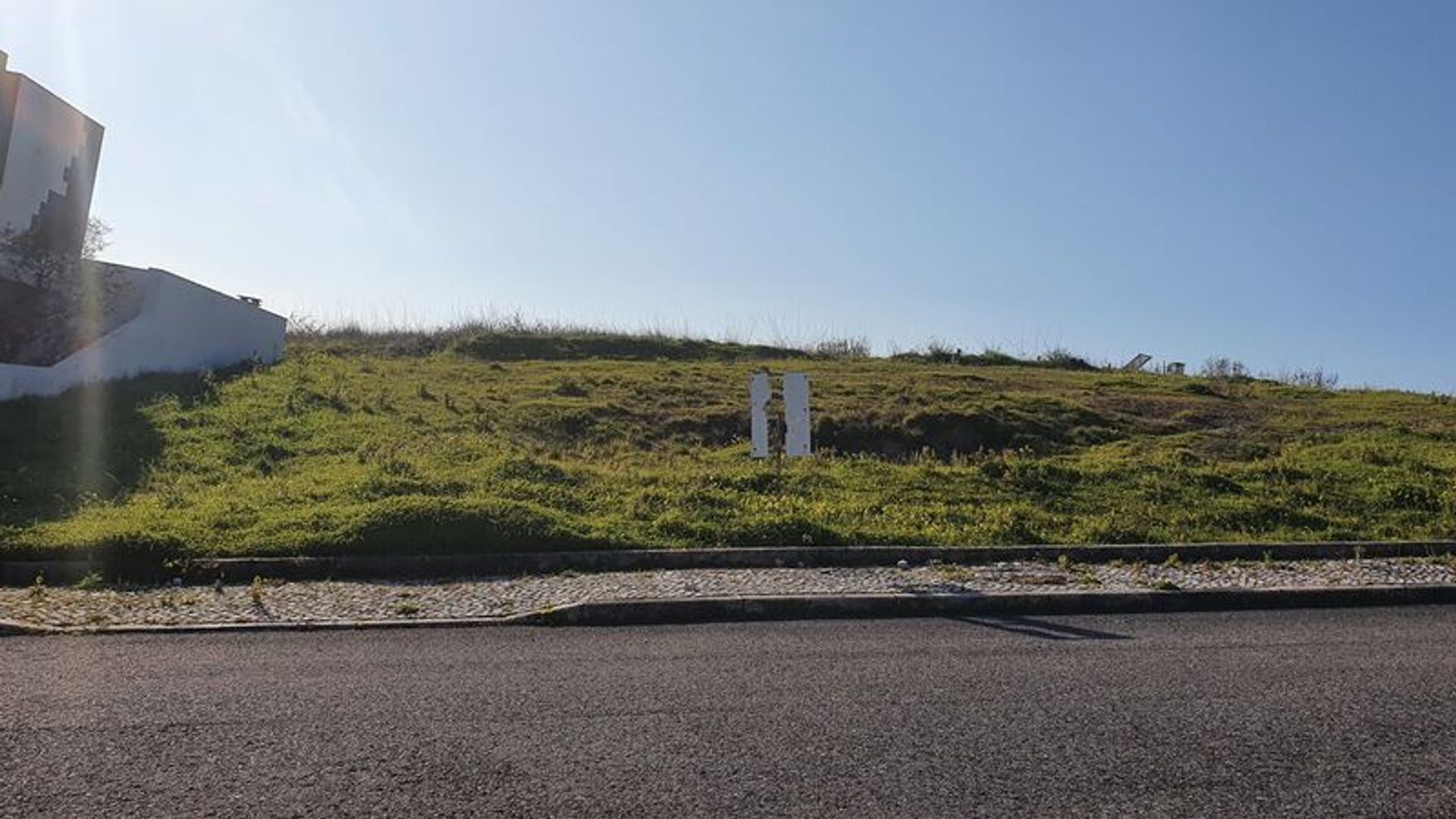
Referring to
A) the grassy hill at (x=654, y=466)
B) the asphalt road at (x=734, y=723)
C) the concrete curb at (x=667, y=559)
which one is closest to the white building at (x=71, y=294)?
the grassy hill at (x=654, y=466)

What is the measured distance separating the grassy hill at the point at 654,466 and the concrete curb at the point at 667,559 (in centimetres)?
33

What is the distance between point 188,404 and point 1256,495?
1625 cm

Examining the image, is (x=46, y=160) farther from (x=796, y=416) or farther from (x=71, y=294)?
(x=796, y=416)

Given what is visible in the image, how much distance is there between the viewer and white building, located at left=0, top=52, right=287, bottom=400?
65.5 feet

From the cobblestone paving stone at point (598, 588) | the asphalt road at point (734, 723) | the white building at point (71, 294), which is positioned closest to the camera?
the asphalt road at point (734, 723)

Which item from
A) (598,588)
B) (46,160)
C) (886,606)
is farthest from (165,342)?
(886,606)

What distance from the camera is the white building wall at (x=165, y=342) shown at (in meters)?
18.1

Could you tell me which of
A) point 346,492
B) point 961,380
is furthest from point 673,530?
point 961,380

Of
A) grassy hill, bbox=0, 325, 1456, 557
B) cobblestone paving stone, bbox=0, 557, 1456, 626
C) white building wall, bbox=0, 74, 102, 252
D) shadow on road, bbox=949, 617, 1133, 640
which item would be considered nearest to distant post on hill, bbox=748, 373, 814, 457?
grassy hill, bbox=0, 325, 1456, 557

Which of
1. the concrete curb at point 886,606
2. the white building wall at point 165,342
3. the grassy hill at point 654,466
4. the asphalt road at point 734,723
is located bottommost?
the asphalt road at point 734,723

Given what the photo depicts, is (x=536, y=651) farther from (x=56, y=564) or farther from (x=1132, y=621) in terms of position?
(x=56, y=564)

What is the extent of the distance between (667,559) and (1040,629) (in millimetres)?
4004

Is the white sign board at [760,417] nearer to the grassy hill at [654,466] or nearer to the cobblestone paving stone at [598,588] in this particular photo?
the grassy hill at [654,466]

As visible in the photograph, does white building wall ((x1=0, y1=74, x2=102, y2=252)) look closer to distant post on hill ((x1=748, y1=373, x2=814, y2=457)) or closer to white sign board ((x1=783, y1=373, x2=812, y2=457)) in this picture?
distant post on hill ((x1=748, y1=373, x2=814, y2=457))
